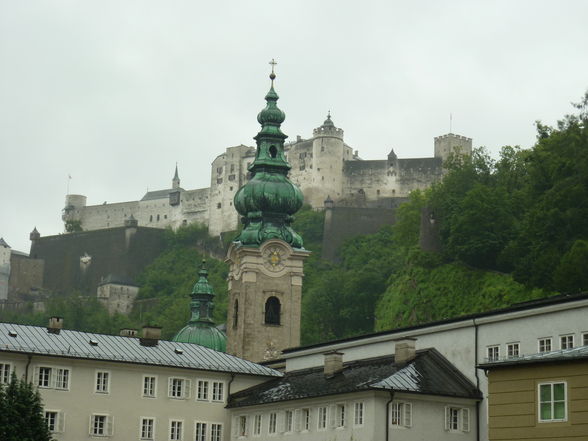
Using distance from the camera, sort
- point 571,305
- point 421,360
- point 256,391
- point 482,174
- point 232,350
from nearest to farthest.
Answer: point 571,305, point 421,360, point 256,391, point 232,350, point 482,174

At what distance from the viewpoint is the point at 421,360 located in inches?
2103

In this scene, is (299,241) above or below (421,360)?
above

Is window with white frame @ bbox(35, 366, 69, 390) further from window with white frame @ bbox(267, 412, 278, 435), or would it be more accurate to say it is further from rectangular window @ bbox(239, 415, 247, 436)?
window with white frame @ bbox(267, 412, 278, 435)

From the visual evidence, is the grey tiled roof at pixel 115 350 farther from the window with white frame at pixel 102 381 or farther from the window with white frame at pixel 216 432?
the window with white frame at pixel 216 432

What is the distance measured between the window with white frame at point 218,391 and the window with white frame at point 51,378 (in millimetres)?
6785

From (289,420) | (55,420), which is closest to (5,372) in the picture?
(55,420)

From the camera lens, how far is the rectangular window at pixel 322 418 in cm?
5281

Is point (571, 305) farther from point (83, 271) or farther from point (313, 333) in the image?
point (83, 271)

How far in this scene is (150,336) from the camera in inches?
2446

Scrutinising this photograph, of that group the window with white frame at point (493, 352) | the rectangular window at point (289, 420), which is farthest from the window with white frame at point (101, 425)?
the window with white frame at point (493, 352)

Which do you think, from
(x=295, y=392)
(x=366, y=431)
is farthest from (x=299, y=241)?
(x=366, y=431)

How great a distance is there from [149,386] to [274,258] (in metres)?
21.1

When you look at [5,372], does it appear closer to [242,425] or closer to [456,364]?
[242,425]

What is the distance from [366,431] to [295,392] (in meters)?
6.19
